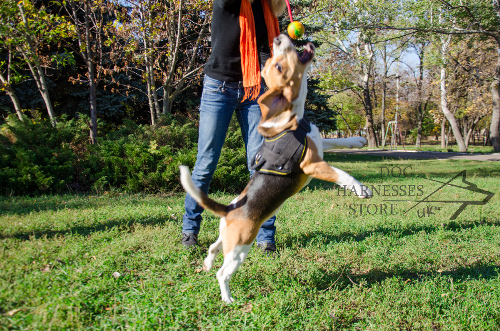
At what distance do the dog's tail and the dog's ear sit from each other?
66 centimetres

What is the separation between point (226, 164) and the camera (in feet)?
22.3

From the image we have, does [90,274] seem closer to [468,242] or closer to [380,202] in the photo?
[468,242]

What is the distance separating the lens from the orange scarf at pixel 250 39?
2.64 meters

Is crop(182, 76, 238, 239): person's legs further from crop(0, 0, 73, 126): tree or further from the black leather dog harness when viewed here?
crop(0, 0, 73, 126): tree

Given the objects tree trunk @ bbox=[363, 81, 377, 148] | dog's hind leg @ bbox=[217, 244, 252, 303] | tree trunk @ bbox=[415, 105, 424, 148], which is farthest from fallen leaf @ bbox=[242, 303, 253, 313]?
tree trunk @ bbox=[415, 105, 424, 148]

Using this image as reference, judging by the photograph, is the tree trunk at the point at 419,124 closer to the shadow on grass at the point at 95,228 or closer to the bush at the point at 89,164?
the bush at the point at 89,164

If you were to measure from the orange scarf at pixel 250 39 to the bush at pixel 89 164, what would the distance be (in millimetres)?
3914

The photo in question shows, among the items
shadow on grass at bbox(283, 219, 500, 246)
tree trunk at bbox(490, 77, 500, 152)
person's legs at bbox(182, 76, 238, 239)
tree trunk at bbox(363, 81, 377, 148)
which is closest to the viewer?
person's legs at bbox(182, 76, 238, 239)

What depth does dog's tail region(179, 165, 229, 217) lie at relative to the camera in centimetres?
209

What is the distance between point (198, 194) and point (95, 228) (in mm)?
2444

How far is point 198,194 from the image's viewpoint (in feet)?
Answer: 7.19

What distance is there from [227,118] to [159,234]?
1.65m

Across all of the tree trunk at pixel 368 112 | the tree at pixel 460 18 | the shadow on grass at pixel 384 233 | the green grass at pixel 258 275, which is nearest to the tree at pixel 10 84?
the green grass at pixel 258 275

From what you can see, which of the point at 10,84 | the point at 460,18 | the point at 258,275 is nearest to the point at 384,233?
the point at 258,275
